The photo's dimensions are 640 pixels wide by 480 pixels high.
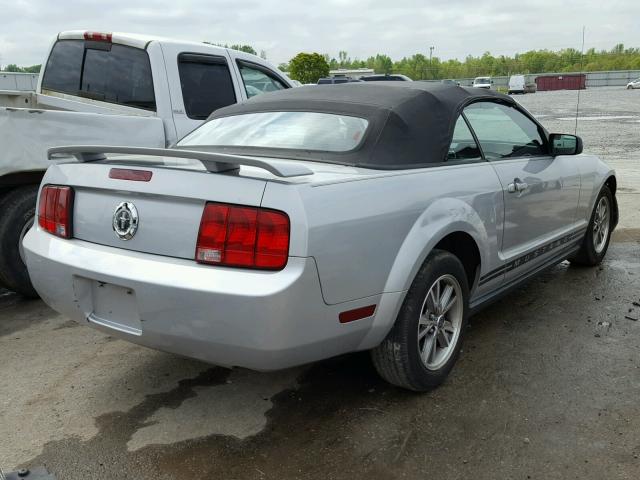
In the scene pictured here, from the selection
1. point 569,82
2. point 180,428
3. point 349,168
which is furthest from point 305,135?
point 569,82

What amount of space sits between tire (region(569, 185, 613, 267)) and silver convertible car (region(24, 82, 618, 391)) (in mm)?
1419

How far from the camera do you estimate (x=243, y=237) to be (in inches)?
92.0

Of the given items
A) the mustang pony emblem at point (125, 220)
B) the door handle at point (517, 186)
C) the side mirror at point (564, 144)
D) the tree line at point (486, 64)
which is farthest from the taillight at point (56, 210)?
the tree line at point (486, 64)

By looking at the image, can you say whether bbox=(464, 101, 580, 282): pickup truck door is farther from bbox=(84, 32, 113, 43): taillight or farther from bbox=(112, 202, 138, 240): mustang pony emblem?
bbox=(84, 32, 113, 43): taillight

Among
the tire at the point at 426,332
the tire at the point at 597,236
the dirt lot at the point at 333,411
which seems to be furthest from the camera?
the tire at the point at 597,236

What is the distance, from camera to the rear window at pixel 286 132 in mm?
3064

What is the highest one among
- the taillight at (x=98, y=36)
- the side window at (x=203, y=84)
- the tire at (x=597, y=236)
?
the taillight at (x=98, y=36)

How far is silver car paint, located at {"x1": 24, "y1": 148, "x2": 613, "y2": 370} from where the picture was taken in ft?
7.57

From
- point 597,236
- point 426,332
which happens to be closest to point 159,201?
point 426,332

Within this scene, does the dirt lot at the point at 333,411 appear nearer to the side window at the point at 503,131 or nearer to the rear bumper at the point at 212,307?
the rear bumper at the point at 212,307

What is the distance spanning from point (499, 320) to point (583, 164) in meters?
1.46

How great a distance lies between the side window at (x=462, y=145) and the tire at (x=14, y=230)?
3119mm

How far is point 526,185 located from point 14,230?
11.8 feet

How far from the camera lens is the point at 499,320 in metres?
4.10
